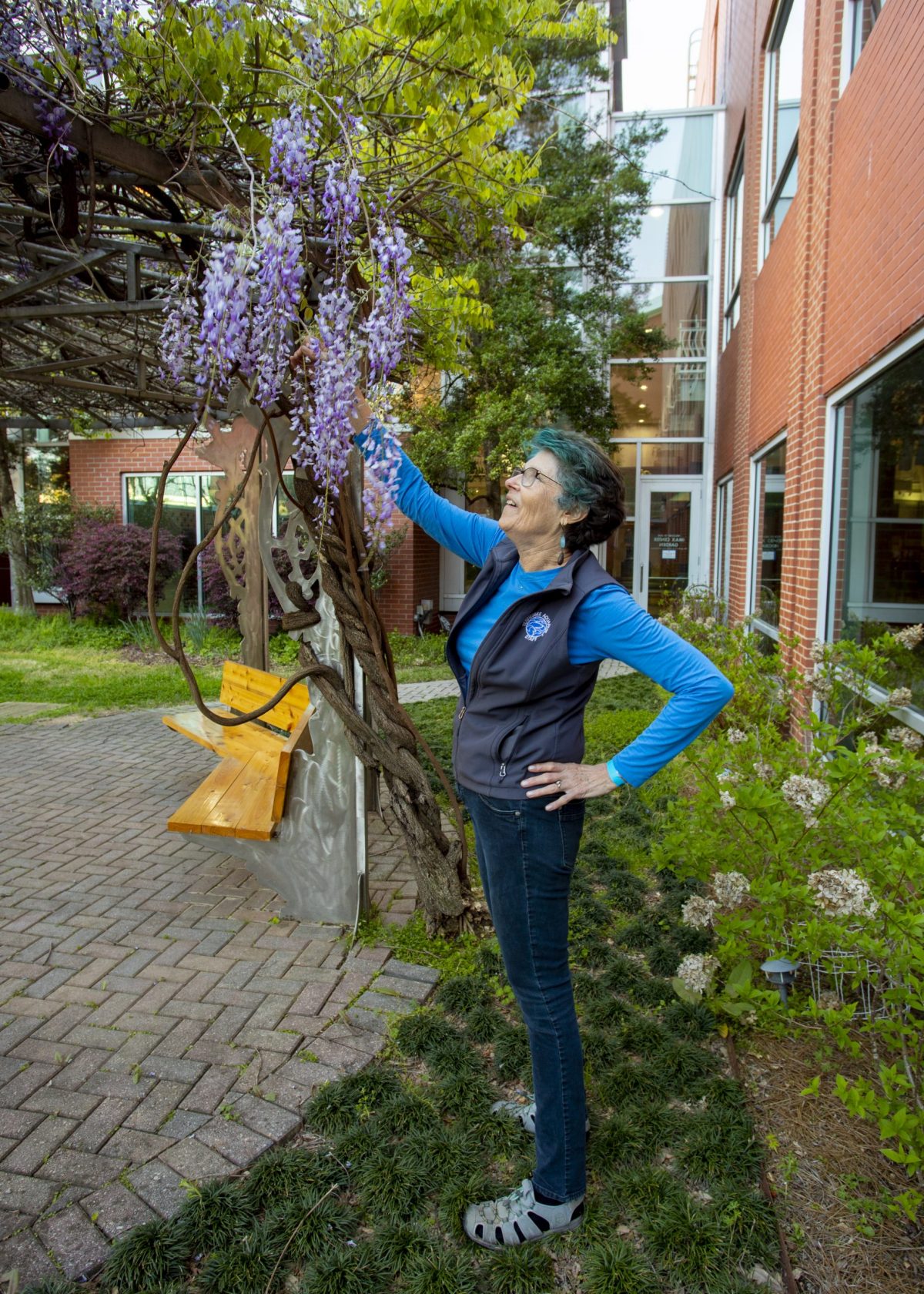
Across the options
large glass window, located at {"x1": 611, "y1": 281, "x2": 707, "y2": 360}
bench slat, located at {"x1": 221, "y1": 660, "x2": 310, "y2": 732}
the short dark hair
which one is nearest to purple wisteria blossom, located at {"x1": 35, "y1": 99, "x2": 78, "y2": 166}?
the short dark hair

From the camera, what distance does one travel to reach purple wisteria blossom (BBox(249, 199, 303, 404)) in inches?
86.7

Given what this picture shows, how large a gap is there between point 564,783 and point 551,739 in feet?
0.34

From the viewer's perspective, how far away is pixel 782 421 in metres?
6.55

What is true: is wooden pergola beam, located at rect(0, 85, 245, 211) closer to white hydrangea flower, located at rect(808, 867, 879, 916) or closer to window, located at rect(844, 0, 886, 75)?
white hydrangea flower, located at rect(808, 867, 879, 916)

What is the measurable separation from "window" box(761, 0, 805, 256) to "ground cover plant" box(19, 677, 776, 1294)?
638 cm

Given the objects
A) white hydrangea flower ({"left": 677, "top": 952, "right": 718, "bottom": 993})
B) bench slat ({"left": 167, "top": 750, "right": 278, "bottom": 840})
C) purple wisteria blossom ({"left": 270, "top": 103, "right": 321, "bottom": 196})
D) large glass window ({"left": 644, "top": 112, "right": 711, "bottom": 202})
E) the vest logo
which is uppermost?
large glass window ({"left": 644, "top": 112, "right": 711, "bottom": 202})

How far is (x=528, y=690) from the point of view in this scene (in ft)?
6.33

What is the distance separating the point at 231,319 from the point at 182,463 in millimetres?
11933

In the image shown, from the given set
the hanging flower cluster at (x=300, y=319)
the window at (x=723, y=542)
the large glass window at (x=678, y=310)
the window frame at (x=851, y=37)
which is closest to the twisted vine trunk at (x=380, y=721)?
the hanging flower cluster at (x=300, y=319)

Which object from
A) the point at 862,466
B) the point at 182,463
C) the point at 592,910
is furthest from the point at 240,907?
the point at 182,463

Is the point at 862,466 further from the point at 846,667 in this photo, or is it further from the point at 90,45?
the point at 90,45

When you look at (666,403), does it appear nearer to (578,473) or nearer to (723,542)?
(723,542)

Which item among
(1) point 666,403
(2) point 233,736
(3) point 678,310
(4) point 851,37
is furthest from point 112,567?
(4) point 851,37

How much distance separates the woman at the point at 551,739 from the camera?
1900 millimetres
